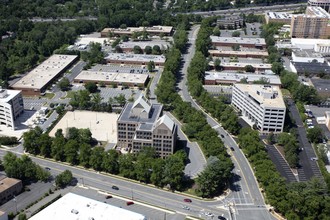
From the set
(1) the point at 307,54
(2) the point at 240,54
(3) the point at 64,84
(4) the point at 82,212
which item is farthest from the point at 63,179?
(1) the point at 307,54

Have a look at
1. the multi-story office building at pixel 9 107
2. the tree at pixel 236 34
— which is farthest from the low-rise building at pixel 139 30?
the multi-story office building at pixel 9 107

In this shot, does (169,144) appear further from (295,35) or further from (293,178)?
(295,35)

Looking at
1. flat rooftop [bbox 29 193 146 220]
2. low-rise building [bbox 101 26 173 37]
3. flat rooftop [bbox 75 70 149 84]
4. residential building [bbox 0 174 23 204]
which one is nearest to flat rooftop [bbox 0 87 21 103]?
residential building [bbox 0 174 23 204]

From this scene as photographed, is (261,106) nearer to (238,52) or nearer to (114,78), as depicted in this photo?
(114,78)

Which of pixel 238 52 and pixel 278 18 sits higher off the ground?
pixel 278 18

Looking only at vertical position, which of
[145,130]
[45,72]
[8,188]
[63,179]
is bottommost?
[63,179]

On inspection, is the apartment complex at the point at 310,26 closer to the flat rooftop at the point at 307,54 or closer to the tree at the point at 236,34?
the flat rooftop at the point at 307,54
